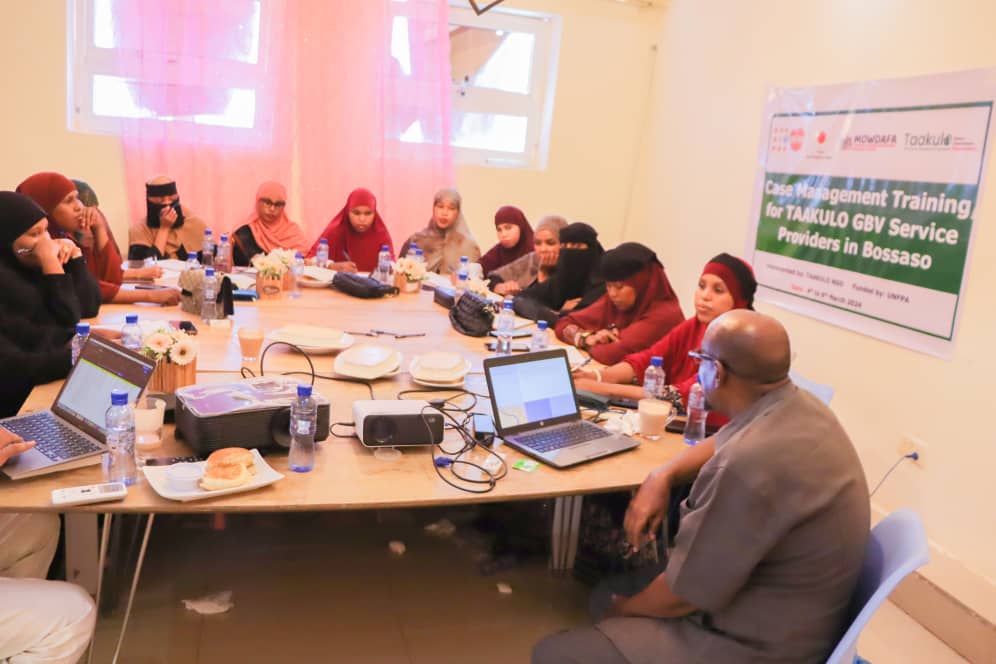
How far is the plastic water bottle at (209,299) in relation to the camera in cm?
327

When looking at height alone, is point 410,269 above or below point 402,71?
below

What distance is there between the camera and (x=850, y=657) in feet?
5.27

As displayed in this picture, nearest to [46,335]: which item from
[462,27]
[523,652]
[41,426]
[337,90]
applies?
[41,426]

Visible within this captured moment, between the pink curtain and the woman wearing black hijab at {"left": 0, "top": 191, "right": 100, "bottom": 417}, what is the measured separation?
2.56 m

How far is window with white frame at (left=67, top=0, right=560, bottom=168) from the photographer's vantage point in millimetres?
4961

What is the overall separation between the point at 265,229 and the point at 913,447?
390 cm

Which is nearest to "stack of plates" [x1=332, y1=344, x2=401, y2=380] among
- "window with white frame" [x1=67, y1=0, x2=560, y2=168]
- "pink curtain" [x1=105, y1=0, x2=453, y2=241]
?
"pink curtain" [x1=105, y1=0, x2=453, y2=241]

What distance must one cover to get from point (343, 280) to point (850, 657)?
3.15 meters

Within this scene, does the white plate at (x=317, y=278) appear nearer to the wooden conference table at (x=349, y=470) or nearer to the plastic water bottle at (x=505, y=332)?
the wooden conference table at (x=349, y=470)

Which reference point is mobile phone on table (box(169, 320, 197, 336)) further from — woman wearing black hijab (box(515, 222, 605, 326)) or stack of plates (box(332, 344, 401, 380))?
woman wearing black hijab (box(515, 222, 605, 326))

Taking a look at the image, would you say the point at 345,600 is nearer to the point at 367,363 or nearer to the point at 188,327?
the point at 367,363

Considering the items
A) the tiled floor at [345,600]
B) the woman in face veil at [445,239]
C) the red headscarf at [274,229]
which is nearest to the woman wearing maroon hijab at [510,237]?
the woman in face veil at [445,239]

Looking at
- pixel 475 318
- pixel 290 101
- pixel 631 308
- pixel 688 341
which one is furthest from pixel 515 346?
pixel 290 101

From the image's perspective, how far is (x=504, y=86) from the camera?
5.89 meters
